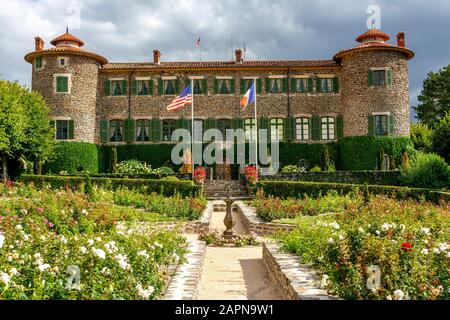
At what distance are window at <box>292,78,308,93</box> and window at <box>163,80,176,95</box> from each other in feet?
25.2

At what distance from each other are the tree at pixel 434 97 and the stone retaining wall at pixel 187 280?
42641mm

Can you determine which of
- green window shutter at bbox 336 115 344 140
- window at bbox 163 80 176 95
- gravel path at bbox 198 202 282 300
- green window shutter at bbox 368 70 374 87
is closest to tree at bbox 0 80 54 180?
window at bbox 163 80 176 95

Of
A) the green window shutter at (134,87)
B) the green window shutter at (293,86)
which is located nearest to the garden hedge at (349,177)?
the green window shutter at (293,86)

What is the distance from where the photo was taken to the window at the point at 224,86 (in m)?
30.9

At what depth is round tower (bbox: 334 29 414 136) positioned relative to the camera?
28.5 m

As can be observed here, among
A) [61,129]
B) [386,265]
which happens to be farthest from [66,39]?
[386,265]

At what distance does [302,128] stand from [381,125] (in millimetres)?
4782

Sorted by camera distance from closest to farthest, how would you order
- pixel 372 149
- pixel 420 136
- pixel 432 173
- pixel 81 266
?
pixel 81 266
pixel 432 173
pixel 372 149
pixel 420 136

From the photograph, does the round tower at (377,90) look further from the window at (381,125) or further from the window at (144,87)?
the window at (144,87)

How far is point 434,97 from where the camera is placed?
47.6 metres

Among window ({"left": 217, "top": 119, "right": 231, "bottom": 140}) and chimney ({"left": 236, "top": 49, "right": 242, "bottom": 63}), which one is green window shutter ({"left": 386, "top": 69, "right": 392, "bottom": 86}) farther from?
window ({"left": 217, "top": 119, "right": 231, "bottom": 140})

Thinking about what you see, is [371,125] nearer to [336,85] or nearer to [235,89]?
[336,85]

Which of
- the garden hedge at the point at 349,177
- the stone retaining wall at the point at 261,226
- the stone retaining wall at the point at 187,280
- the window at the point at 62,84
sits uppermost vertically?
the window at the point at 62,84
